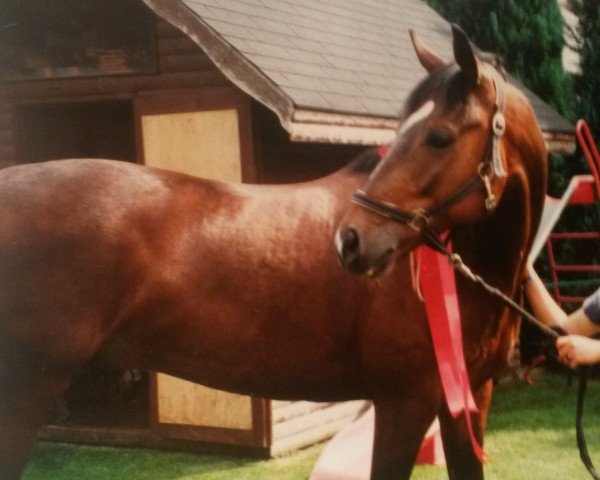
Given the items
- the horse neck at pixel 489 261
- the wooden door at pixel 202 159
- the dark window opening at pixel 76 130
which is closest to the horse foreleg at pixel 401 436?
the horse neck at pixel 489 261

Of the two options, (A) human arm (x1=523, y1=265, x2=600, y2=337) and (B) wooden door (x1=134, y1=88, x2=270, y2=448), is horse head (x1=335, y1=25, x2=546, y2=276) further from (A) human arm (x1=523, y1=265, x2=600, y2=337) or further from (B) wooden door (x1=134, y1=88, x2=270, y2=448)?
(B) wooden door (x1=134, y1=88, x2=270, y2=448)

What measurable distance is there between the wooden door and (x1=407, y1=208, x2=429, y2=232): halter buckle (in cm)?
319

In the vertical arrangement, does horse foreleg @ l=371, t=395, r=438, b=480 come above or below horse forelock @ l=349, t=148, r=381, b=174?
below

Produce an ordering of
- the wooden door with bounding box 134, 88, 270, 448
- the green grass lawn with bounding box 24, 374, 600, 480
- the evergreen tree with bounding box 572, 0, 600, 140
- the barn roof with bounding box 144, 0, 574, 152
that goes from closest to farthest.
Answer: the barn roof with bounding box 144, 0, 574, 152
the green grass lawn with bounding box 24, 374, 600, 480
the wooden door with bounding box 134, 88, 270, 448
the evergreen tree with bounding box 572, 0, 600, 140

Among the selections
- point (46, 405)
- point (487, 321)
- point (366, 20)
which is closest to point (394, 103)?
point (366, 20)

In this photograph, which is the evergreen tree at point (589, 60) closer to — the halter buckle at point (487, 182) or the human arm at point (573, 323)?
the human arm at point (573, 323)

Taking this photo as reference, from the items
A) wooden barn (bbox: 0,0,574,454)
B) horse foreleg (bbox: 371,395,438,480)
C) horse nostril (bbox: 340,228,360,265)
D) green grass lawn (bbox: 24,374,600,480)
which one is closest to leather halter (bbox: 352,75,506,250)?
horse nostril (bbox: 340,228,360,265)

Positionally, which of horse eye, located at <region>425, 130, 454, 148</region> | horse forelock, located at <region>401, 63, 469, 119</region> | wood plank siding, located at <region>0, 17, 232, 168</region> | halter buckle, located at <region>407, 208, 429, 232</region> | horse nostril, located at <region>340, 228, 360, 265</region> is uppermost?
horse forelock, located at <region>401, 63, 469, 119</region>

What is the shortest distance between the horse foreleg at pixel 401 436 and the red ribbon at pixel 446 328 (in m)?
0.10

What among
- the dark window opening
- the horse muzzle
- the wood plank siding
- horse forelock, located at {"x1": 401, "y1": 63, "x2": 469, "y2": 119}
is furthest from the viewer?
the dark window opening

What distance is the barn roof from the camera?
15.6 ft

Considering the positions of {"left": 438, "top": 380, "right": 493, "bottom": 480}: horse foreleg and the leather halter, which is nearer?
the leather halter

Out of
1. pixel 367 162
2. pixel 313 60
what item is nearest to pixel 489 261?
pixel 367 162

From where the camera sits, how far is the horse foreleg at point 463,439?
128 inches
